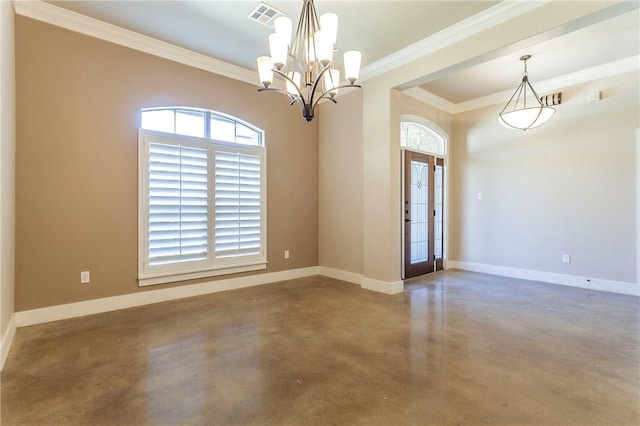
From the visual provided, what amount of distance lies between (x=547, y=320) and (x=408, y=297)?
1534 millimetres

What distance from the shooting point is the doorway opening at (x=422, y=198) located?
5230 millimetres

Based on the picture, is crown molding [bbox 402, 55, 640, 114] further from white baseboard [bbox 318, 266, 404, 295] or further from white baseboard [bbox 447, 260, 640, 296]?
white baseboard [bbox 318, 266, 404, 295]

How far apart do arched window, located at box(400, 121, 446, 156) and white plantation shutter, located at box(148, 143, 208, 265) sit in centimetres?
345

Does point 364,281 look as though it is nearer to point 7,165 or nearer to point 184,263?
point 184,263

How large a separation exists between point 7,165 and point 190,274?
219 cm

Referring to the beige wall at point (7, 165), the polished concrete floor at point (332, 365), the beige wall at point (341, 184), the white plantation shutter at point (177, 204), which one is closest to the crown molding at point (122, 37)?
the beige wall at point (7, 165)

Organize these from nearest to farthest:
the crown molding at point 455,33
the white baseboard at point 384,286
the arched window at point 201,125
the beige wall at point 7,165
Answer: the beige wall at point 7,165 → the crown molding at point 455,33 → the arched window at point 201,125 → the white baseboard at point 384,286

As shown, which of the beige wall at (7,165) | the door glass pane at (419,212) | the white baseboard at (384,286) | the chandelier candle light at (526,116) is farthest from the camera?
the door glass pane at (419,212)

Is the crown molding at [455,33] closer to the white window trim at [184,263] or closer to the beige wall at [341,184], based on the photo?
the beige wall at [341,184]

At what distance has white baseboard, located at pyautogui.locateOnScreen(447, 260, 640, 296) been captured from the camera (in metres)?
4.32

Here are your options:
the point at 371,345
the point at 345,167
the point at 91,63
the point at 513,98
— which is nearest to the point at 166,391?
the point at 371,345

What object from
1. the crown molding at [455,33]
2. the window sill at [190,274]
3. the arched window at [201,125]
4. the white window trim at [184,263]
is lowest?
the window sill at [190,274]

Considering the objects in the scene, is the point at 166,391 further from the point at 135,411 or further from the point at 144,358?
the point at 144,358

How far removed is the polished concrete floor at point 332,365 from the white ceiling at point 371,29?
2.92 m
